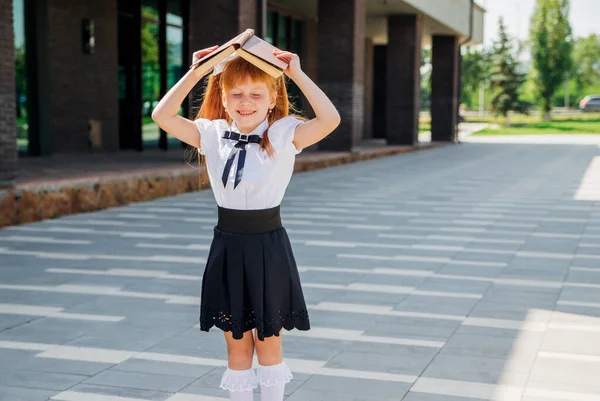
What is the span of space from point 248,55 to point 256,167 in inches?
17.6

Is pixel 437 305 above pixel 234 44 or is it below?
below

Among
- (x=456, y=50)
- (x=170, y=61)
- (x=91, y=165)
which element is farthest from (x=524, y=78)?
(x=91, y=165)

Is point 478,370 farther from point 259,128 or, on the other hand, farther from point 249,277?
point 259,128

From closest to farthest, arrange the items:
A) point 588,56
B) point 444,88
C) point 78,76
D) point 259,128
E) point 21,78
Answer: point 259,128, point 21,78, point 78,76, point 444,88, point 588,56

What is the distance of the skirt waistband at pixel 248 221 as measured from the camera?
347cm

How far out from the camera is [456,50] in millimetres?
36344

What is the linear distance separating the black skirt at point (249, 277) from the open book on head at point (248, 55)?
560 mm

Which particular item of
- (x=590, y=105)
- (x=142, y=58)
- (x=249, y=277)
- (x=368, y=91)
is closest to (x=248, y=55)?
(x=249, y=277)

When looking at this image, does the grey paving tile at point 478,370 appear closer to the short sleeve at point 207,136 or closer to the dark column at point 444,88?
the short sleeve at point 207,136

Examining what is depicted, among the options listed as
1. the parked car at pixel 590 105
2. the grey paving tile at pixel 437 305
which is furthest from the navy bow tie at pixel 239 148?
the parked car at pixel 590 105

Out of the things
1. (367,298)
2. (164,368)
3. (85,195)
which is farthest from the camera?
(85,195)

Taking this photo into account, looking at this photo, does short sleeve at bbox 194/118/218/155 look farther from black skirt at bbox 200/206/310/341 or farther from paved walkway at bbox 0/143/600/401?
paved walkway at bbox 0/143/600/401

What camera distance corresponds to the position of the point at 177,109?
3559 millimetres

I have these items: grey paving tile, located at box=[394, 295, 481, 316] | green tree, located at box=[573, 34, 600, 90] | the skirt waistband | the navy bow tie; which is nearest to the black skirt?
the skirt waistband
